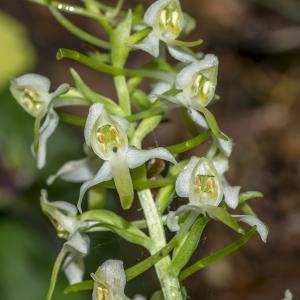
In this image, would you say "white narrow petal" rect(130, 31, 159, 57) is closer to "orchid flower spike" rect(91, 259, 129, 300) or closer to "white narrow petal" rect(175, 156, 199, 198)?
"white narrow petal" rect(175, 156, 199, 198)

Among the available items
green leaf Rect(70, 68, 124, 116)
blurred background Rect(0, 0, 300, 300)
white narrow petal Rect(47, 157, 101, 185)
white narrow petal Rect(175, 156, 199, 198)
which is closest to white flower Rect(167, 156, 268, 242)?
white narrow petal Rect(175, 156, 199, 198)

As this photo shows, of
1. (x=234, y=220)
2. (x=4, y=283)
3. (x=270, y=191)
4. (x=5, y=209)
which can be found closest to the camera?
(x=234, y=220)

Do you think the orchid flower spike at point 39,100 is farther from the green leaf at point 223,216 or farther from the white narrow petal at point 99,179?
the green leaf at point 223,216

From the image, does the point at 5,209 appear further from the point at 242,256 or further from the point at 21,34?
the point at 242,256

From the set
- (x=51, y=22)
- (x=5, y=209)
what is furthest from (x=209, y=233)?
(x=51, y=22)

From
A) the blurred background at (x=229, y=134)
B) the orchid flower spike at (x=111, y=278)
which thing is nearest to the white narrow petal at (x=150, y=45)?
the orchid flower spike at (x=111, y=278)

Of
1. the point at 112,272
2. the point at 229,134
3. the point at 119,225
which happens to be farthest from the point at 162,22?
the point at 229,134
